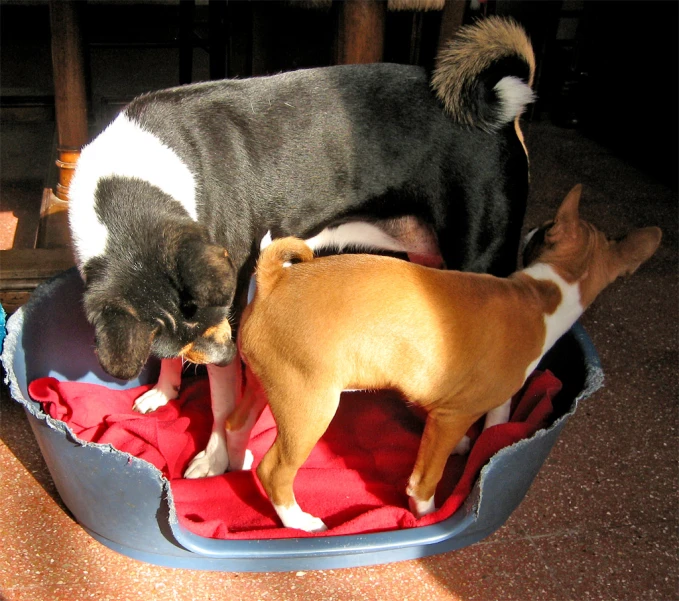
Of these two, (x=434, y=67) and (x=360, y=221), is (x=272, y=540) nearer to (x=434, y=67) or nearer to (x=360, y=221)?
(x=360, y=221)

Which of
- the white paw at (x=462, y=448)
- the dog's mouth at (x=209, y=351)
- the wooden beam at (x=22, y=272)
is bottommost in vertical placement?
the white paw at (x=462, y=448)

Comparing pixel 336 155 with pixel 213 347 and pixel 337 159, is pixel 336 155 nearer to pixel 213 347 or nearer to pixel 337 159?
pixel 337 159

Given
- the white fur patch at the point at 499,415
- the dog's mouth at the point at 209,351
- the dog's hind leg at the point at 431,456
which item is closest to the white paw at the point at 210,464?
the dog's mouth at the point at 209,351

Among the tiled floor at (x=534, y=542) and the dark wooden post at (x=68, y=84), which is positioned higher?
the dark wooden post at (x=68, y=84)

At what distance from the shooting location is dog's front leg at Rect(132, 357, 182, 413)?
2.54 metres

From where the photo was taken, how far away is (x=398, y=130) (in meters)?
2.23

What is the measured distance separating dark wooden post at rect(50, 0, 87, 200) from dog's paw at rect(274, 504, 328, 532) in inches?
73.7

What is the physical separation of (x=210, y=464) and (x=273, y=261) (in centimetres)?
80

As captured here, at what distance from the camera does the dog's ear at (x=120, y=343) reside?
1622 mm

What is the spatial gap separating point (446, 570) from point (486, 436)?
1.34 feet

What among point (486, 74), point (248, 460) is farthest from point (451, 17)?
point (248, 460)

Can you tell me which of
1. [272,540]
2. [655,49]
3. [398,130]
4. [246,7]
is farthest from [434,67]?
[655,49]

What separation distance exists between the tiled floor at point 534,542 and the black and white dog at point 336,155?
0.42m

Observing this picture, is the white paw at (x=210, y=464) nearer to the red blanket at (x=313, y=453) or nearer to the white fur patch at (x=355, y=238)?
the red blanket at (x=313, y=453)
